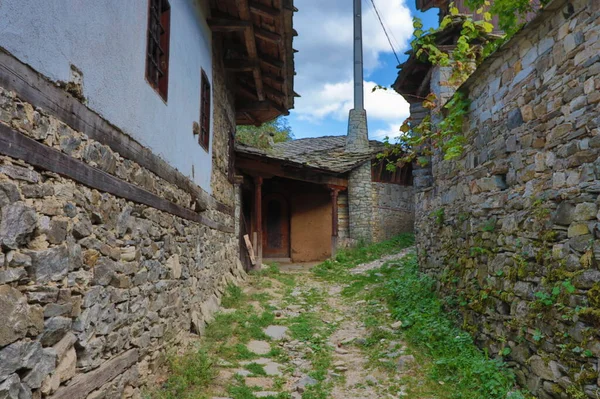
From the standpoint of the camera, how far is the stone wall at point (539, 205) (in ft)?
10.6

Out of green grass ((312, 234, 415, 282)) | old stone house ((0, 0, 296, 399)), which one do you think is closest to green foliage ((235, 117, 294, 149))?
green grass ((312, 234, 415, 282))

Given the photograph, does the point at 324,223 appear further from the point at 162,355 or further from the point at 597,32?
the point at 597,32

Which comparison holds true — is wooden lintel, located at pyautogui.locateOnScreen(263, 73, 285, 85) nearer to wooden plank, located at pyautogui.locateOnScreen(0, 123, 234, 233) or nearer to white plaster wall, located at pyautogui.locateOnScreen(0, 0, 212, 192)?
white plaster wall, located at pyautogui.locateOnScreen(0, 0, 212, 192)

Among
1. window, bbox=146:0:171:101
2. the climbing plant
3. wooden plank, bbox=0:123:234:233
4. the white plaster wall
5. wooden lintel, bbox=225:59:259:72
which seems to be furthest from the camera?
wooden lintel, bbox=225:59:259:72

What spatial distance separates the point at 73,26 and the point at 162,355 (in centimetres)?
318

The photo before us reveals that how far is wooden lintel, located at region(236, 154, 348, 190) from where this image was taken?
11.6 m

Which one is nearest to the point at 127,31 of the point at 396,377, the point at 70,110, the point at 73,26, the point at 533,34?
the point at 73,26

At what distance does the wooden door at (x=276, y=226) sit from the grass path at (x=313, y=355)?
6332 mm

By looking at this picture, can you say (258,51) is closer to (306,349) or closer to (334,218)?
(306,349)

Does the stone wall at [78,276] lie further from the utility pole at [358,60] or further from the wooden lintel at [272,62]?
the utility pole at [358,60]

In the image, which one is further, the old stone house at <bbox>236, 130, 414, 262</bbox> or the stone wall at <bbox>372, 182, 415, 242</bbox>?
the stone wall at <bbox>372, 182, 415, 242</bbox>

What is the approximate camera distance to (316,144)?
17.5m

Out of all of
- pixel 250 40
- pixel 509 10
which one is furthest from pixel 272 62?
pixel 509 10

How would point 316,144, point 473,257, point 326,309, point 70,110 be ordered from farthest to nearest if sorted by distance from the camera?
point 316,144 → point 326,309 → point 473,257 → point 70,110
